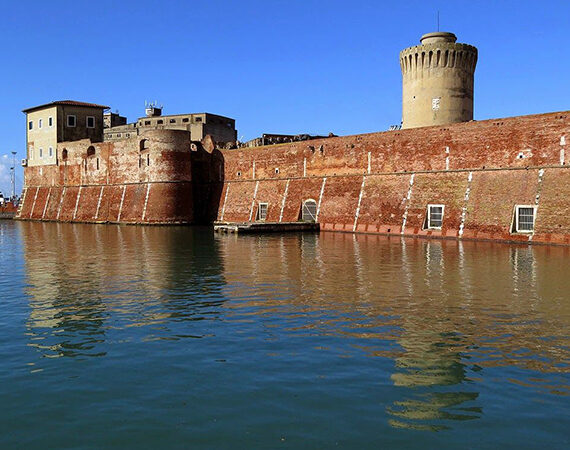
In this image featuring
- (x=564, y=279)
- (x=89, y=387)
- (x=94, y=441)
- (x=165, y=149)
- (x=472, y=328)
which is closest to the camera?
(x=94, y=441)

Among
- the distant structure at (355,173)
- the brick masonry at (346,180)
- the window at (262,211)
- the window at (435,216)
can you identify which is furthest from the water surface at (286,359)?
the window at (262,211)

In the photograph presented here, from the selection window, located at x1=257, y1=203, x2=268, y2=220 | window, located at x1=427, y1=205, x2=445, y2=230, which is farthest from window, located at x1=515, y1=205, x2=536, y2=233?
window, located at x1=257, y1=203, x2=268, y2=220

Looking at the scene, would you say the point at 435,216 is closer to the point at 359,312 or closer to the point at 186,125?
the point at 359,312

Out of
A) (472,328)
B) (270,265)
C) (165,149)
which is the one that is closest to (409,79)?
(165,149)

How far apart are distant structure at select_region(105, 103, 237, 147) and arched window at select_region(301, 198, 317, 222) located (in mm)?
35005

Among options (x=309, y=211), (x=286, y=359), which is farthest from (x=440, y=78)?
(x=286, y=359)

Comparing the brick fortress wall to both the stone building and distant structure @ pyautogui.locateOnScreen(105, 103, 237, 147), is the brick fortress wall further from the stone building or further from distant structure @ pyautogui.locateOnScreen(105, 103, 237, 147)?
distant structure @ pyautogui.locateOnScreen(105, 103, 237, 147)

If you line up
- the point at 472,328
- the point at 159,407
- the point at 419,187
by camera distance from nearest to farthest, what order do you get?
the point at 159,407
the point at 472,328
the point at 419,187

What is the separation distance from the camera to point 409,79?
44531mm

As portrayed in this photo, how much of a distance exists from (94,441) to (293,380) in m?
2.55

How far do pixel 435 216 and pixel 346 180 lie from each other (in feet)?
24.3

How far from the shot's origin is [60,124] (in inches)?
2071

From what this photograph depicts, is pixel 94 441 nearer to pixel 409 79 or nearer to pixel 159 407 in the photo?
pixel 159 407

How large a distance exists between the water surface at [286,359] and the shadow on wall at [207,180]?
94.6 feet
